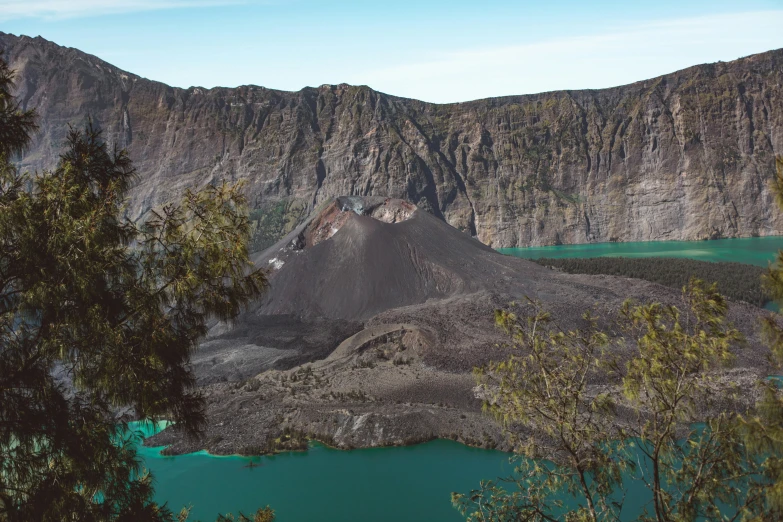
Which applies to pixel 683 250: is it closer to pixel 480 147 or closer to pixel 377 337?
pixel 480 147

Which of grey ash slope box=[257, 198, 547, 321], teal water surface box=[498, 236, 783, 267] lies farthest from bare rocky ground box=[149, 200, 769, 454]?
teal water surface box=[498, 236, 783, 267]

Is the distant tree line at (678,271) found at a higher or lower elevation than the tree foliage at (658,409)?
lower

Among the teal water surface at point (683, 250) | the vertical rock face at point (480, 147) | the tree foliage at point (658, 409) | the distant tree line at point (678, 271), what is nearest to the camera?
the tree foliage at point (658, 409)

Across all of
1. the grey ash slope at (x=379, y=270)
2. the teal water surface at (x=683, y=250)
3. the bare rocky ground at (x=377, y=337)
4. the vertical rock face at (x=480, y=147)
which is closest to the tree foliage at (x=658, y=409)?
the bare rocky ground at (x=377, y=337)

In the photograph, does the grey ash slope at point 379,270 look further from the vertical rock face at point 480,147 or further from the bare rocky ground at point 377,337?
the vertical rock face at point 480,147

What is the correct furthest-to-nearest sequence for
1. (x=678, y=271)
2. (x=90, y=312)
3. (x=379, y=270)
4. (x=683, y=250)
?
(x=683, y=250), (x=678, y=271), (x=379, y=270), (x=90, y=312)

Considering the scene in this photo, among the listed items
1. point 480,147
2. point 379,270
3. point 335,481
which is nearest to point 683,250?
point 480,147
